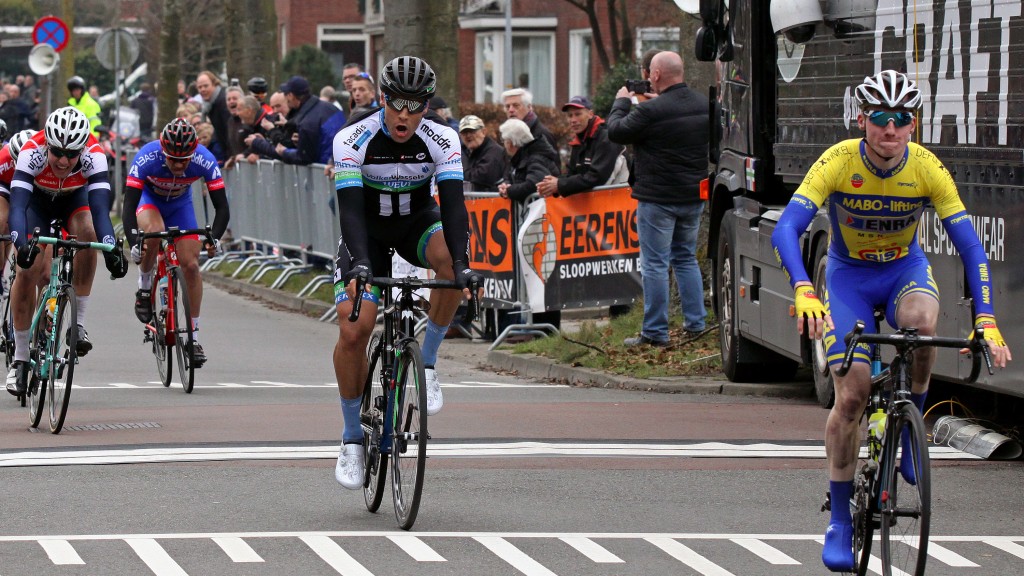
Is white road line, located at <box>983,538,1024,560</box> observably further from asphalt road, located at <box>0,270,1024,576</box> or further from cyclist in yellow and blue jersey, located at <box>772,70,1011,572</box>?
cyclist in yellow and blue jersey, located at <box>772,70,1011,572</box>

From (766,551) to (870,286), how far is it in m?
1.24

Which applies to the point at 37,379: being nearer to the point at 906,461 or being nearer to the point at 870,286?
the point at 870,286

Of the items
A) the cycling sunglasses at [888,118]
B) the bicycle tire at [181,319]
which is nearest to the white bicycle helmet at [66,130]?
the bicycle tire at [181,319]

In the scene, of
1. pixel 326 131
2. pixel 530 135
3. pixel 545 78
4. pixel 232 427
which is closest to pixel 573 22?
pixel 545 78

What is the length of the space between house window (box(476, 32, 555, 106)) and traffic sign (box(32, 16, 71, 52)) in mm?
24854

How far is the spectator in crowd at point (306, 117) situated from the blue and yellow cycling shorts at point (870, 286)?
14.2 metres

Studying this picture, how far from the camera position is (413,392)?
7953 mm

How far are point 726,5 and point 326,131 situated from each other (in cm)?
780

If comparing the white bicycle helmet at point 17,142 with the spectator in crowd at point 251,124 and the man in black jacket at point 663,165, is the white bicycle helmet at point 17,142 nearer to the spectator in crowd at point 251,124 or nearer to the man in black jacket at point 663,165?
the man in black jacket at point 663,165

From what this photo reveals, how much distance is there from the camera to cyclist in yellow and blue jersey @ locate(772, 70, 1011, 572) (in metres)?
6.73

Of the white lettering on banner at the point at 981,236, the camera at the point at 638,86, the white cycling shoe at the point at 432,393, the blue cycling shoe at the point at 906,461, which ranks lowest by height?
the white cycling shoe at the point at 432,393

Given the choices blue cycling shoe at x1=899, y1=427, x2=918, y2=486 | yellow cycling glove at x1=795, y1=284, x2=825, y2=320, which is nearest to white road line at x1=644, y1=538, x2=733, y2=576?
blue cycling shoe at x1=899, y1=427, x2=918, y2=486

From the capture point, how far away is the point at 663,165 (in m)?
14.2

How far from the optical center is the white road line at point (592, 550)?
7.34m
